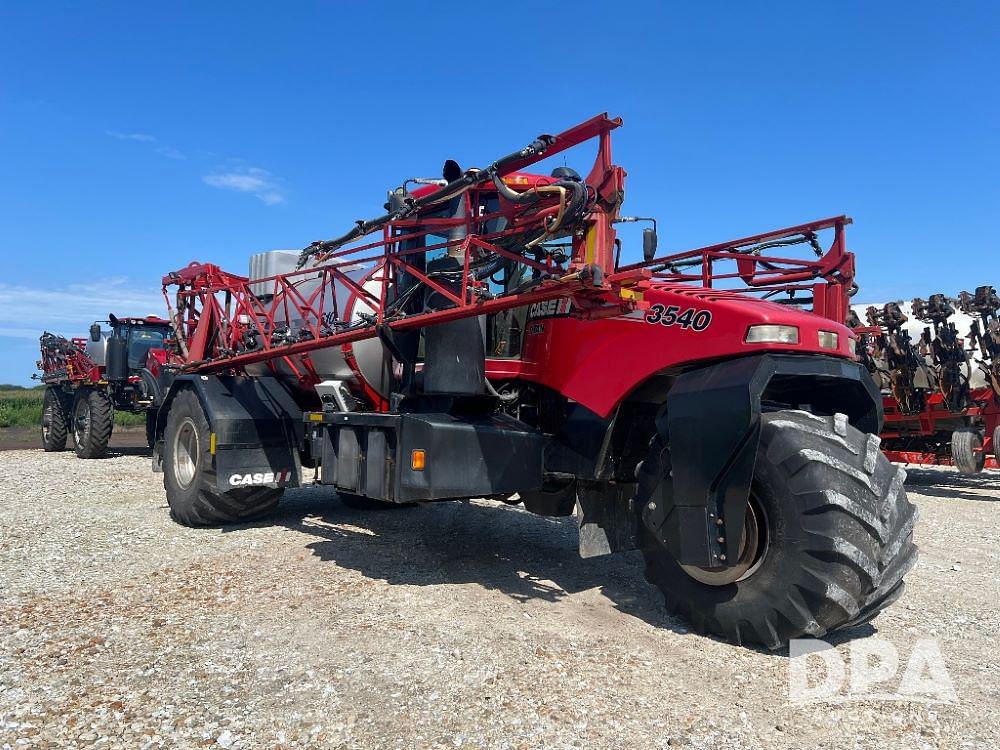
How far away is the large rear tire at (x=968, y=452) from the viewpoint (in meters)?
10.8

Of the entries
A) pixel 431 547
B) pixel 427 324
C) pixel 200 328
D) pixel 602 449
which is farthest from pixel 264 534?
pixel 602 449

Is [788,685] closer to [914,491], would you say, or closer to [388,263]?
[388,263]

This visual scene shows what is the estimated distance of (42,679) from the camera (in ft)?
11.3

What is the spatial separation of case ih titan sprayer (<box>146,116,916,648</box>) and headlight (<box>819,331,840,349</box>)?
0.5 inches

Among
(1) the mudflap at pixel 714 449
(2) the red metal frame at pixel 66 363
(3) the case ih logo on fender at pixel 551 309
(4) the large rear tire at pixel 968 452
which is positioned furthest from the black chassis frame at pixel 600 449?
(2) the red metal frame at pixel 66 363

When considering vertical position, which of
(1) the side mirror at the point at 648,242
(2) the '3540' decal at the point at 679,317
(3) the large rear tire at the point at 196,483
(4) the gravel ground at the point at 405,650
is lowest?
(4) the gravel ground at the point at 405,650

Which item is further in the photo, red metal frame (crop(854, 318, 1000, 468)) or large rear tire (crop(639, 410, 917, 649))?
red metal frame (crop(854, 318, 1000, 468))

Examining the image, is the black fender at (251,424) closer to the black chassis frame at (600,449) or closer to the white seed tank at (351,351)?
the black chassis frame at (600,449)

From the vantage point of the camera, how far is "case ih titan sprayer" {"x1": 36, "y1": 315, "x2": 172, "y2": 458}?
14.5 m

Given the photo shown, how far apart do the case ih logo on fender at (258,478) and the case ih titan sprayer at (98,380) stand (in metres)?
7.81

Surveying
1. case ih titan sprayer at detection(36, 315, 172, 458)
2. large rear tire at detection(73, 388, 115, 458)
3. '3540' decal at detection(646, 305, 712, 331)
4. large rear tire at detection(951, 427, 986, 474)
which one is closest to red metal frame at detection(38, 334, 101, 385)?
case ih titan sprayer at detection(36, 315, 172, 458)

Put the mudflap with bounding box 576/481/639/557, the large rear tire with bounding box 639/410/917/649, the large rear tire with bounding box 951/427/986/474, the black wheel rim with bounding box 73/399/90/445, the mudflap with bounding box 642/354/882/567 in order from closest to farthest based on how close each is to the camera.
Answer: the large rear tire with bounding box 639/410/917/649 → the mudflap with bounding box 642/354/882/567 → the mudflap with bounding box 576/481/639/557 → the large rear tire with bounding box 951/427/986/474 → the black wheel rim with bounding box 73/399/90/445

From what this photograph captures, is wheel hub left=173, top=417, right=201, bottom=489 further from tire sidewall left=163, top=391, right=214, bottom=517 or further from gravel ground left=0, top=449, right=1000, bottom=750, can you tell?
gravel ground left=0, top=449, right=1000, bottom=750

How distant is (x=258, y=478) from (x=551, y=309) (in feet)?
10.9
